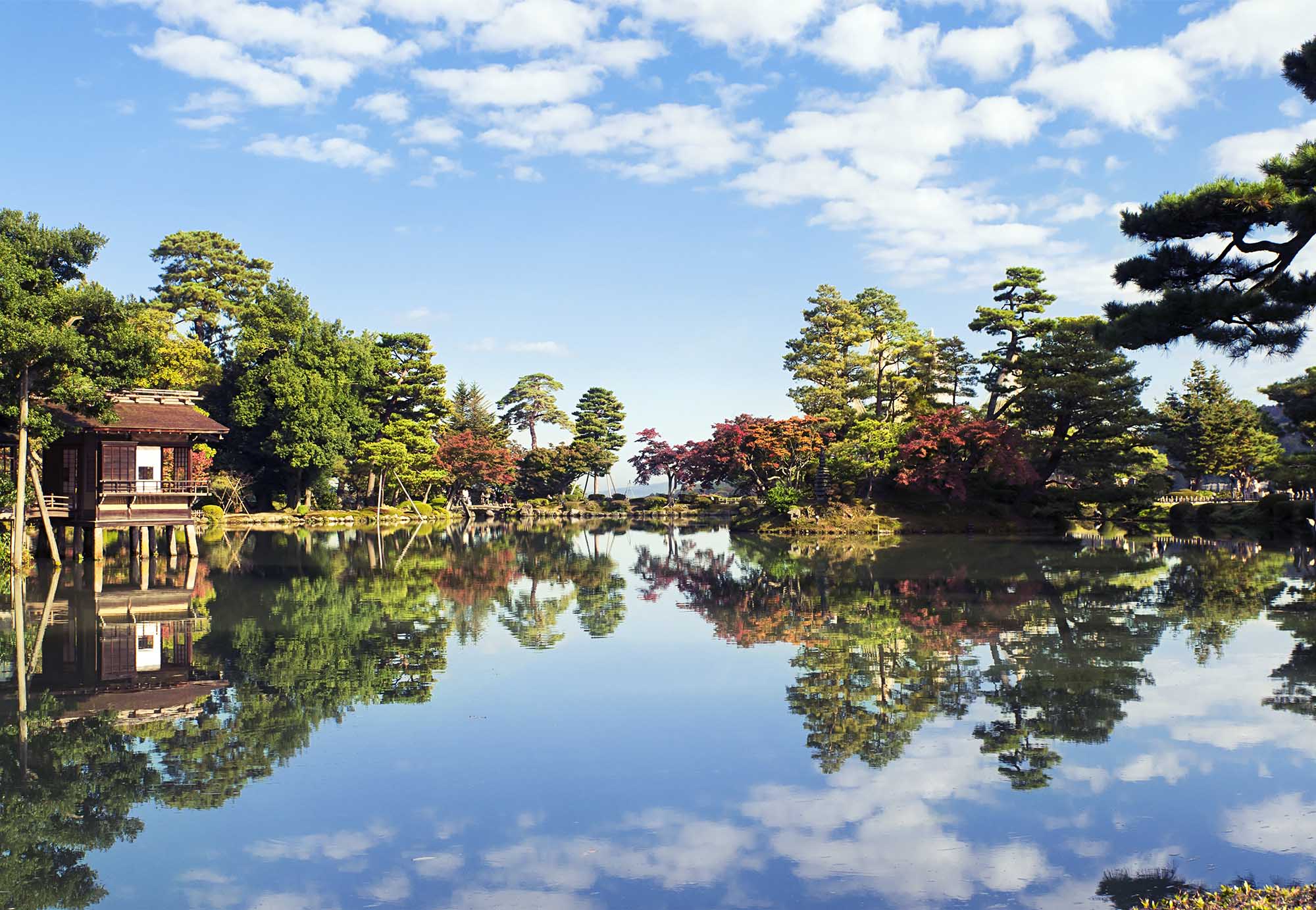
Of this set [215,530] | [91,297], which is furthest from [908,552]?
[215,530]

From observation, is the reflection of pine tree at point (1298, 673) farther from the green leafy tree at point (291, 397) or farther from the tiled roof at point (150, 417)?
the green leafy tree at point (291, 397)

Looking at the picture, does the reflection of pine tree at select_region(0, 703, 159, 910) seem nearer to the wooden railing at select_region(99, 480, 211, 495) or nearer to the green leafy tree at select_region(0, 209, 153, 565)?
the green leafy tree at select_region(0, 209, 153, 565)

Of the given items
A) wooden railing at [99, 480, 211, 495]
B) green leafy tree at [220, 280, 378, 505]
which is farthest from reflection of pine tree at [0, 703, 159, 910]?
green leafy tree at [220, 280, 378, 505]

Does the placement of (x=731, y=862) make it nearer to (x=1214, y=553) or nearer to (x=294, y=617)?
(x=294, y=617)

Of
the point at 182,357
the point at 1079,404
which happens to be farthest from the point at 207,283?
the point at 1079,404

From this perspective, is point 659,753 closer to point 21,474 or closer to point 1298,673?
point 1298,673

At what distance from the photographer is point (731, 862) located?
5.59 m

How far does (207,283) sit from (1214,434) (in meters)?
57.5

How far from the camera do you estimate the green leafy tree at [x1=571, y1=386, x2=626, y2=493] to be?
66438 millimetres

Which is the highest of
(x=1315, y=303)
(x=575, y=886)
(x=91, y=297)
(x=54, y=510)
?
(x=91, y=297)

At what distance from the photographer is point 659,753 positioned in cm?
785

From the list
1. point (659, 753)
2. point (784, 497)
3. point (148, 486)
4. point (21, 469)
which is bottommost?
point (659, 753)

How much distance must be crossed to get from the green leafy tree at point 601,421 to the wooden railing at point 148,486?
131 feet

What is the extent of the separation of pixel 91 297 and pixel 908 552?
74.4 ft
